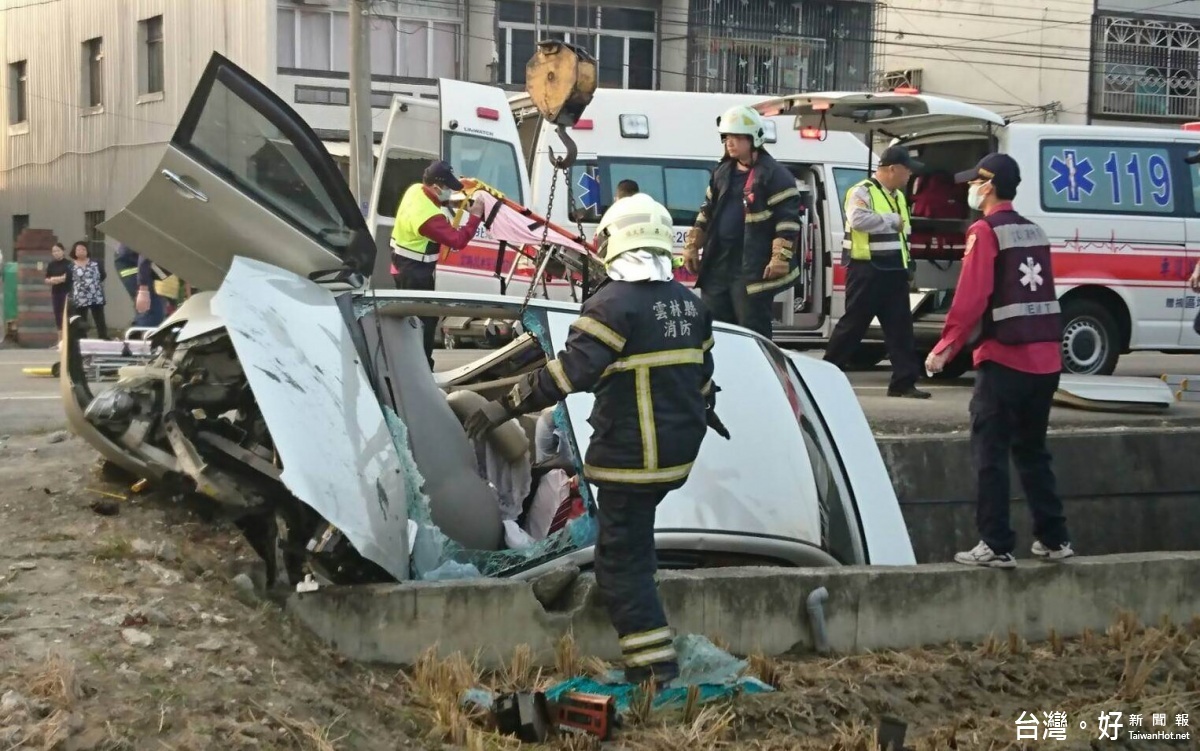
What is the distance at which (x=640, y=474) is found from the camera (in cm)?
480

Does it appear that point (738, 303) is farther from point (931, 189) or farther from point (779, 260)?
point (931, 189)

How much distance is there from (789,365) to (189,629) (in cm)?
307

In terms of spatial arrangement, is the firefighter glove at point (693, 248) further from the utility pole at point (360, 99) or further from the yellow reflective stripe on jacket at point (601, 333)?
the utility pole at point (360, 99)

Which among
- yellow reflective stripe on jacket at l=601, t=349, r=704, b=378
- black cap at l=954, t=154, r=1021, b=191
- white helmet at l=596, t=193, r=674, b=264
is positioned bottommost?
yellow reflective stripe on jacket at l=601, t=349, r=704, b=378

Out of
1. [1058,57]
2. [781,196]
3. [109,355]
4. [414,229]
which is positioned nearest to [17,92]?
[1058,57]

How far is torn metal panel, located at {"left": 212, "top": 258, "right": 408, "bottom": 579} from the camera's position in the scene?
15.0 ft

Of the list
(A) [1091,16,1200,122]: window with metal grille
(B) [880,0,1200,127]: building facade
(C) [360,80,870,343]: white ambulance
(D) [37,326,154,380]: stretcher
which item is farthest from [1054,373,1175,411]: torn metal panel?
(A) [1091,16,1200,122]: window with metal grille

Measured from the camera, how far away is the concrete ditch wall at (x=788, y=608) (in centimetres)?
502

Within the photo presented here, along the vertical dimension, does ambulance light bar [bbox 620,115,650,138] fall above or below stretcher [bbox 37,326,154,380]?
above

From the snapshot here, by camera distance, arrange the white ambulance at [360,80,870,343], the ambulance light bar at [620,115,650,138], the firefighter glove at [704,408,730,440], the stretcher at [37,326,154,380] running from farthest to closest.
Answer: the ambulance light bar at [620,115,650,138] → the white ambulance at [360,80,870,343] → the stretcher at [37,326,154,380] → the firefighter glove at [704,408,730,440]

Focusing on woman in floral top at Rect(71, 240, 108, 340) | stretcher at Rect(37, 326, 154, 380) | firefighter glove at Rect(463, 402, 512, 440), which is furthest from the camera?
woman in floral top at Rect(71, 240, 108, 340)

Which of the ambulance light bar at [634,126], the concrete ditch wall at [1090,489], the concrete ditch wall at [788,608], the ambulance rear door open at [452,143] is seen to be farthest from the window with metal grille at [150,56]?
the concrete ditch wall at [788,608]

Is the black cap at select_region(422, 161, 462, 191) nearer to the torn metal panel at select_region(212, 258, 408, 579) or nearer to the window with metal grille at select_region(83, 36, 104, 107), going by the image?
the torn metal panel at select_region(212, 258, 408, 579)

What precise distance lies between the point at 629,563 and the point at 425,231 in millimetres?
5178
